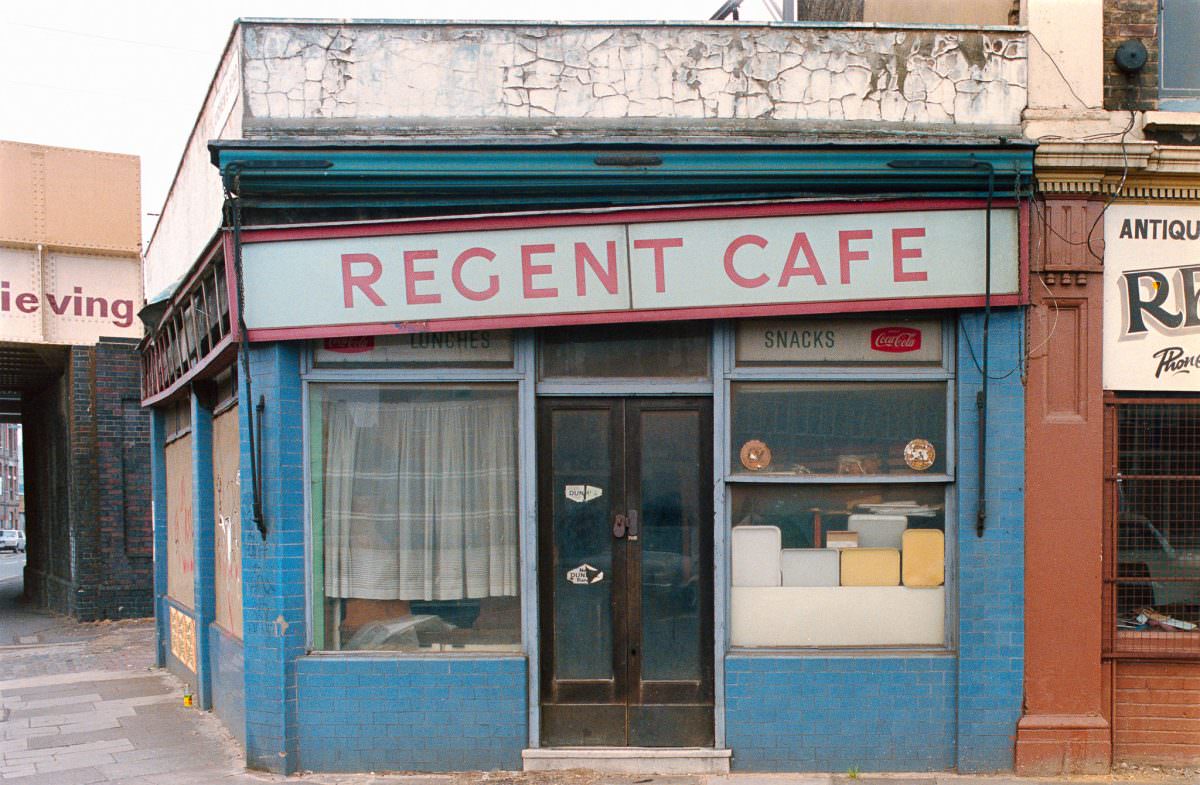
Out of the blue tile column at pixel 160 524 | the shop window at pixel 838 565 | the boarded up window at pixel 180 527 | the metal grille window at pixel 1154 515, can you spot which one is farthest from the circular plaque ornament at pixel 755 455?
the blue tile column at pixel 160 524

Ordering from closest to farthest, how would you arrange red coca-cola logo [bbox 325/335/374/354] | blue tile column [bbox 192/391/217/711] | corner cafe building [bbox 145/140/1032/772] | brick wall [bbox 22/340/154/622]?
corner cafe building [bbox 145/140/1032/772] → red coca-cola logo [bbox 325/335/374/354] → blue tile column [bbox 192/391/217/711] → brick wall [bbox 22/340/154/622]

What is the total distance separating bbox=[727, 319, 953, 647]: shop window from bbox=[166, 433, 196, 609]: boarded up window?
517cm

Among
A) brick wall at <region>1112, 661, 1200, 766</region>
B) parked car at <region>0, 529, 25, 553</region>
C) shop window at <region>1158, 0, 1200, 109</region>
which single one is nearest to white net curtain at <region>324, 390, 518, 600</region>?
brick wall at <region>1112, 661, 1200, 766</region>

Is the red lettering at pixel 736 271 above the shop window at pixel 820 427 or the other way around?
above

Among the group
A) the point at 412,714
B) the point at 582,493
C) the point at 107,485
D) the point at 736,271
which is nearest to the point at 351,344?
the point at 582,493

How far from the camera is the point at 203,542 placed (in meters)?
9.38

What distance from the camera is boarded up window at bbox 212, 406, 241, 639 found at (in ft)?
27.2

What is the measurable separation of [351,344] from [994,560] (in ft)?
14.9

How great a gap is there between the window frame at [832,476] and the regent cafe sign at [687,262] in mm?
310

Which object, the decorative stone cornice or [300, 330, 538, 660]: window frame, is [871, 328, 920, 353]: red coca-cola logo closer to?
the decorative stone cornice

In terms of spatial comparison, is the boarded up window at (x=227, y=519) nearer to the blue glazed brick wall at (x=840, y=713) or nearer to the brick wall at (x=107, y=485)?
the blue glazed brick wall at (x=840, y=713)

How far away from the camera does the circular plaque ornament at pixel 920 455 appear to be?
7273 millimetres

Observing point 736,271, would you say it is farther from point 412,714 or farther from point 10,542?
point 10,542

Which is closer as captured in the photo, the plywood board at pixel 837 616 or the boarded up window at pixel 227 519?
the plywood board at pixel 837 616
